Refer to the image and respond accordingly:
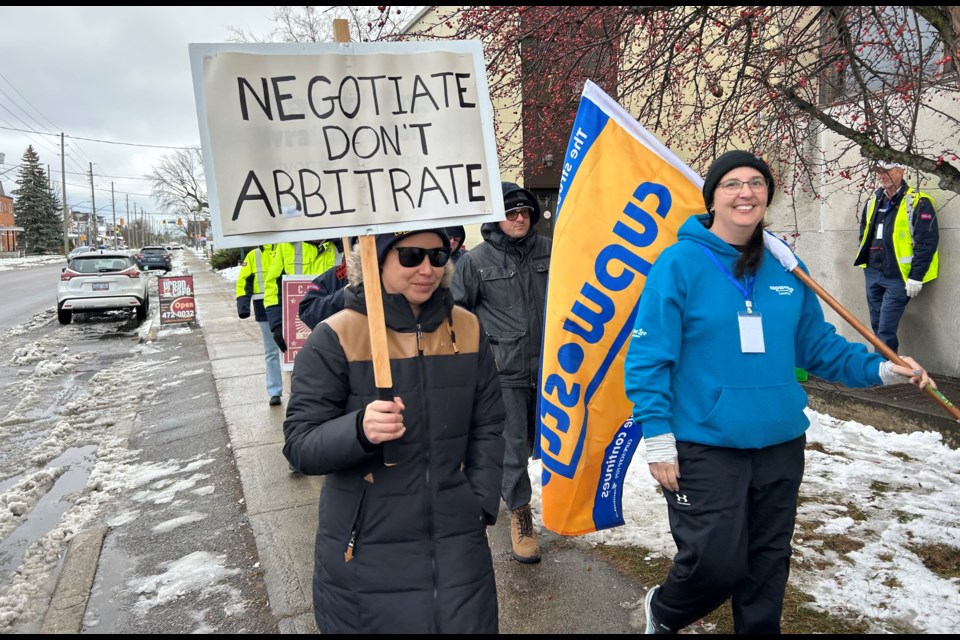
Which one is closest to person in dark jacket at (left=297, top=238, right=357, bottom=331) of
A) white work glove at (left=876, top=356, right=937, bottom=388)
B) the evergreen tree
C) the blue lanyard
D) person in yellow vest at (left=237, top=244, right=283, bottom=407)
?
person in yellow vest at (left=237, top=244, right=283, bottom=407)

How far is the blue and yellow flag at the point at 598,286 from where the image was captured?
3051 mm

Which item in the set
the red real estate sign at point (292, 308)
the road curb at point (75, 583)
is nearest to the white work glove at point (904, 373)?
the road curb at point (75, 583)

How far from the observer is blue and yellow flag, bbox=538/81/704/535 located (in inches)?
120

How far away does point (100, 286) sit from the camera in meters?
16.0

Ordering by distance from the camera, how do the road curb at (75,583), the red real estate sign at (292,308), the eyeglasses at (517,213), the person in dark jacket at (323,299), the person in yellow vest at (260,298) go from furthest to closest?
1. the person in yellow vest at (260,298)
2. the red real estate sign at (292,308)
3. the person in dark jacket at (323,299)
4. the eyeglasses at (517,213)
5. the road curb at (75,583)

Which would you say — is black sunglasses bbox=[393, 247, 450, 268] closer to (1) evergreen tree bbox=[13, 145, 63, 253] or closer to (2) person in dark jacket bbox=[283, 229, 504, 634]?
(2) person in dark jacket bbox=[283, 229, 504, 634]

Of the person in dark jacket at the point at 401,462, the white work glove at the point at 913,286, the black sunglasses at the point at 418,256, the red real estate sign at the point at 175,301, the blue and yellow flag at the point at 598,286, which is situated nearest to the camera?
the person in dark jacket at the point at 401,462

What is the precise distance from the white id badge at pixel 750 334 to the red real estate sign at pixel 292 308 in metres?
3.83

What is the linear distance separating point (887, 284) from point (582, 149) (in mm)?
4932

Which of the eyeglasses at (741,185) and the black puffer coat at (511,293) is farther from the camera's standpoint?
the black puffer coat at (511,293)

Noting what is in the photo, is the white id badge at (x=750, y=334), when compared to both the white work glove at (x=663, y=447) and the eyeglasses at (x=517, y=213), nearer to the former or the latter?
the white work glove at (x=663, y=447)

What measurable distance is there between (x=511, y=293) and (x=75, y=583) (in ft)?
9.40

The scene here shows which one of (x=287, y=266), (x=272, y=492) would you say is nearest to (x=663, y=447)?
(x=272, y=492)

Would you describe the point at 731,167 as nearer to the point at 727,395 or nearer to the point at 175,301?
the point at 727,395
